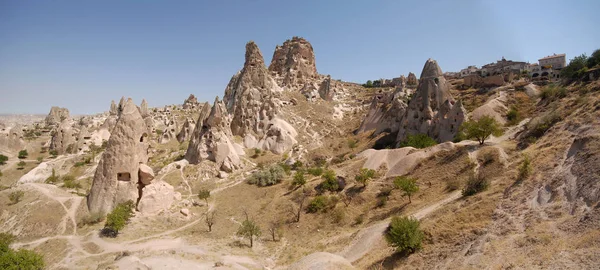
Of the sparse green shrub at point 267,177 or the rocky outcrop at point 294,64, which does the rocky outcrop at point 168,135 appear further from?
the sparse green shrub at point 267,177

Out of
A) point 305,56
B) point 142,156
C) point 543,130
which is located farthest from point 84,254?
point 305,56

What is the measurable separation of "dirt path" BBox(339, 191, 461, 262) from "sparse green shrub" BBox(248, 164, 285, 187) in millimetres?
15511

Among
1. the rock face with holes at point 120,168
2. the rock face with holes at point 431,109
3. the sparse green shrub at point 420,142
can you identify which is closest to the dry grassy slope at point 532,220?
the sparse green shrub at point 420,142

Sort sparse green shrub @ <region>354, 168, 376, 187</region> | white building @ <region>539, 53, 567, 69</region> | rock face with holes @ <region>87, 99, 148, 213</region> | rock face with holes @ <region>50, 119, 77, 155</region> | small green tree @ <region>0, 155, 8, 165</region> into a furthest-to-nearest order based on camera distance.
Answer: white building @ <region>539, 53, 567, 69</region>
rock face with holes @ <region>50, 119, 77, 155</region>
small green tree @ <region>0, 155, 8, 165</region>
sparse green shrub @ <region>354, 168, 376, 187</region>
rock face with holes @ <region>87, 99, 148, 213</region>

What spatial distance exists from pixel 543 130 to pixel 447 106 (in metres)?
14.9

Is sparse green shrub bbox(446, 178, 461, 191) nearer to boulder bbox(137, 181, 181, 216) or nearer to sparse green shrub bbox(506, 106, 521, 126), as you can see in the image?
sparse green shrub bbox(506, 106, 521, 126)

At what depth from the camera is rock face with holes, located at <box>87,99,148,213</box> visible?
23.2 meters

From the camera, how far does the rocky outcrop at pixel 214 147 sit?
36.4 meters

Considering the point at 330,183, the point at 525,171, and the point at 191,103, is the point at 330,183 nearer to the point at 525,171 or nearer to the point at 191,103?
the point at 525,171

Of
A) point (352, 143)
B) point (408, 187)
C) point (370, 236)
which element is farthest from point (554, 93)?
point (370, 236)

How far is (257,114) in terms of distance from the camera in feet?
164

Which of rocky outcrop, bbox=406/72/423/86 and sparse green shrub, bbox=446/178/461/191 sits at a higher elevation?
rocky outcrop, bbox=406/72/423/86

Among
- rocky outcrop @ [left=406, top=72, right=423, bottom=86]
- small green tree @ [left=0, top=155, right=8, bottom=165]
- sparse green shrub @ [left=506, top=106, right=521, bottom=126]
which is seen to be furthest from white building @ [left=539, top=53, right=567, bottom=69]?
small green tree @ [left=0, top=155, right=8, bottom=165]

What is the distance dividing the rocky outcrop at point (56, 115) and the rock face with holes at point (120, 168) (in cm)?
7374
